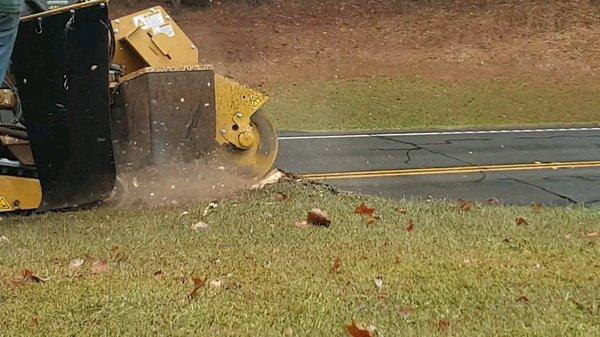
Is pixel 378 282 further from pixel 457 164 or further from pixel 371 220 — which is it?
pixel 457 164

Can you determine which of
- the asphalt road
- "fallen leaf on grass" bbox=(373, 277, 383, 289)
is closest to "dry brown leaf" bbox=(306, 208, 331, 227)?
"fallen leaf on grass" bbox=(373, 277, 383, 289)

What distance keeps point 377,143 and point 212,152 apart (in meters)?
6.13

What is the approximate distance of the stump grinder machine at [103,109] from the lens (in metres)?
6.10

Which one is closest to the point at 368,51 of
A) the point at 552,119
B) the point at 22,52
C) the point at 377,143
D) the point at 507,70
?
the point at 507,70

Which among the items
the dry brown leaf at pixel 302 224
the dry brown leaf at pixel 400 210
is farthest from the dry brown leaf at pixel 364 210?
the dry brown leaf at pixel 302 224

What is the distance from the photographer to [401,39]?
82.3ft

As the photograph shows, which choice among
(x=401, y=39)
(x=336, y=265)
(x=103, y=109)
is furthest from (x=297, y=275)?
(x=401, y=39)

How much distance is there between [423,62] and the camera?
2302 cm

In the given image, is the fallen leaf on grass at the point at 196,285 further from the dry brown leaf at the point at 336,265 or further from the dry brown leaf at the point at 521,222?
the dry brown leaf at the point at 521,222

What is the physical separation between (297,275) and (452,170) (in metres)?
6.50

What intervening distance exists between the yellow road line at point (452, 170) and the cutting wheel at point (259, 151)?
1727 mm

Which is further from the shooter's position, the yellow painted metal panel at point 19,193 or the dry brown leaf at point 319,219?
the yellow painted metal panel at point 19,193

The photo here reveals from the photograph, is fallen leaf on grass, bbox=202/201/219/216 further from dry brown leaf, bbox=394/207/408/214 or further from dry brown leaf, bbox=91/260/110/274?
dry brown leaf, bbox=91/260/110/274

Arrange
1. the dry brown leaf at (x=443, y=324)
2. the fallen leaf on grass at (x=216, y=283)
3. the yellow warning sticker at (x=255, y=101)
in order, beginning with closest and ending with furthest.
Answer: the dry brown leaf at (x=443, y=324) < the fallen leaf on grass at (x=216, y=283) < the yellow warning sticker at (x=255, y=101)
